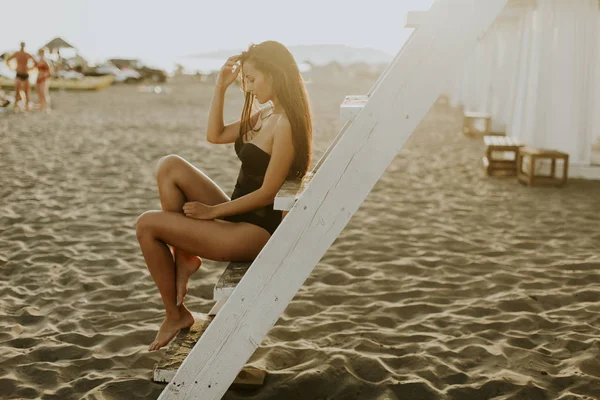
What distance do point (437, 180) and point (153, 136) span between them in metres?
6.55

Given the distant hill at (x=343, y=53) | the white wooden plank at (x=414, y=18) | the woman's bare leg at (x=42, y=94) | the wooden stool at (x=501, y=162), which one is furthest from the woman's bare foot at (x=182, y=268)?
the distant hill at (x=343, y=53)

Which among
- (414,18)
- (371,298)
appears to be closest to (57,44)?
(371,298)

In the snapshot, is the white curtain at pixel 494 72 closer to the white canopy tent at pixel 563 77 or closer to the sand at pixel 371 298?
the white canopy tent at pixel 563 77

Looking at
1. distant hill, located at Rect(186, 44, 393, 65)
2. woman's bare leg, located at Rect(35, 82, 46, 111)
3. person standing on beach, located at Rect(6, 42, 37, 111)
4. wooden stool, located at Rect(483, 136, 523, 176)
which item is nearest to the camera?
wooden stool, located at Rect(483, 136, 523, 176)

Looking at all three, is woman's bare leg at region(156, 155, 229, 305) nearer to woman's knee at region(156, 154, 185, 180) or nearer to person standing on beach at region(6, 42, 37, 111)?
woman's knee at region(156, 154, 185, 180)

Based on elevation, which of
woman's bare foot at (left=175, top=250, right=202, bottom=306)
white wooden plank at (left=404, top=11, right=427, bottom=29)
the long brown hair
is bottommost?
woman's bare foot at (left=175, top=250, right=202, bottom=306)

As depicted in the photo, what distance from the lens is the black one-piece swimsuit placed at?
2.76 meters

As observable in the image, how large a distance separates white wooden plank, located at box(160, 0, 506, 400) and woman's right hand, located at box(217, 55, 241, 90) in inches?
33.8

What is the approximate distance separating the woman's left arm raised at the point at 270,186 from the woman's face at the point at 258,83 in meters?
0.16

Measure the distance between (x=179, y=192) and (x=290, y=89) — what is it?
0.69m

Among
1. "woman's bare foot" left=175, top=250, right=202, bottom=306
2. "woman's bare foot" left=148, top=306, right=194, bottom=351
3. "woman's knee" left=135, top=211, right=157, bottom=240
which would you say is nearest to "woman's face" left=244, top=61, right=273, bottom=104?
"woman's knee" left=135, top=211, right=157, bottom=240

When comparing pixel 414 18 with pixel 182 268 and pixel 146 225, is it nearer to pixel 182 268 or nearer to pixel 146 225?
pixel 146 225

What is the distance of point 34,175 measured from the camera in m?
8.21

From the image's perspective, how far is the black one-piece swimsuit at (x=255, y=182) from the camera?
276 cm
